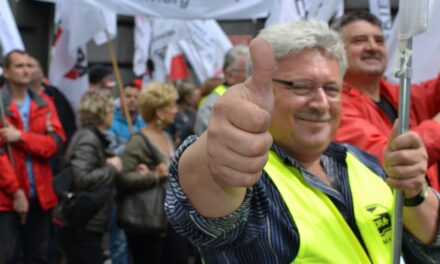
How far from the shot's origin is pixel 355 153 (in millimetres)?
2193

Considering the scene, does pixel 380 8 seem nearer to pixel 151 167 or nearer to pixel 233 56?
pixel 233 56

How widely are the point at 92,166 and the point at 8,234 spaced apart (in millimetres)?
672

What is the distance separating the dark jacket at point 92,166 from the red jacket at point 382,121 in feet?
6.34

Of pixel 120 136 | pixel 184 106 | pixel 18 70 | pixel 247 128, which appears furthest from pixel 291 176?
pixel 184 106

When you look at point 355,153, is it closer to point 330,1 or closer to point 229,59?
point 330,1

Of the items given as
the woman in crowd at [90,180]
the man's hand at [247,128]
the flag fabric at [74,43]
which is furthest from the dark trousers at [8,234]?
the man's hand at [247,128]

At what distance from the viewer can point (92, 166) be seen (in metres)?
4.32

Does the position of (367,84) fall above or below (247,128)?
below

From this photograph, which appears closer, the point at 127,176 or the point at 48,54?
the point at 127,176

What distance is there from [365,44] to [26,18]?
22.0 ft

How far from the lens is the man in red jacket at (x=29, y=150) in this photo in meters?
4.46

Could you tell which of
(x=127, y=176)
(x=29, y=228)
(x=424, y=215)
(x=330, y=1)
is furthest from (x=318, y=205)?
(x=29, y=228)

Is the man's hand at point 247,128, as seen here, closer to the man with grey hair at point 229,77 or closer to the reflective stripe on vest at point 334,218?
the reflective stripe on vest at point 334,218

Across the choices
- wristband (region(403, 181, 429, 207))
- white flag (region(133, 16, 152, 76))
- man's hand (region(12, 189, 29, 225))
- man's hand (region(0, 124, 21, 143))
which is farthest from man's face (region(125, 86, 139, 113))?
wristband (region(403, 181, 429, 207))
